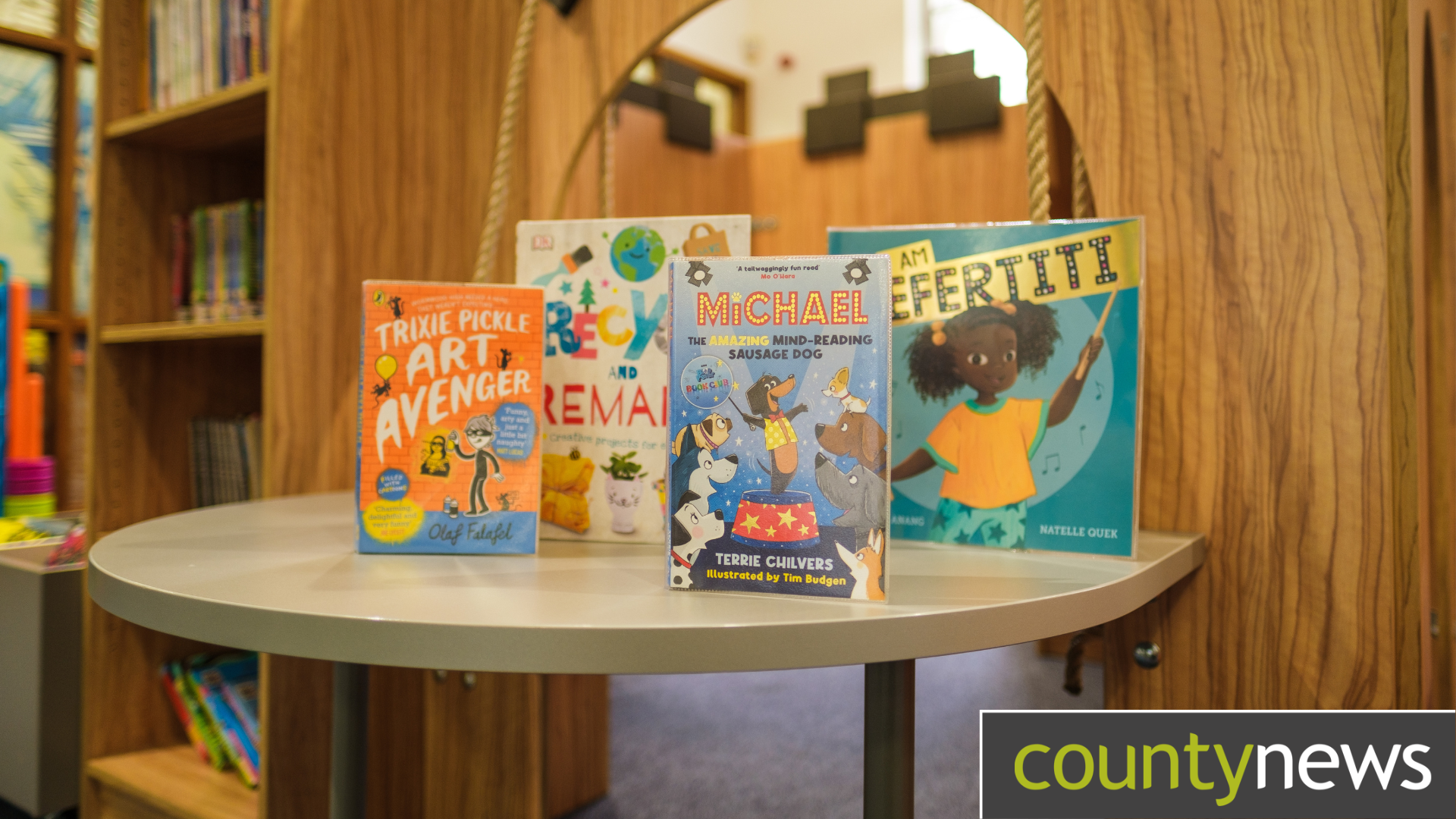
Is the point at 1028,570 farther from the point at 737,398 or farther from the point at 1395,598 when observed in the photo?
the point at 1395,598

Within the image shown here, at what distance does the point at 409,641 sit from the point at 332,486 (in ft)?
2.90

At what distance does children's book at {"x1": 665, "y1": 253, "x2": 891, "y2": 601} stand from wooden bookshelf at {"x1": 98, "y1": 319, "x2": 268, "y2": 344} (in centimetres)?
87

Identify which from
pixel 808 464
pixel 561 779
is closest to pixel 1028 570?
pixel 808 464

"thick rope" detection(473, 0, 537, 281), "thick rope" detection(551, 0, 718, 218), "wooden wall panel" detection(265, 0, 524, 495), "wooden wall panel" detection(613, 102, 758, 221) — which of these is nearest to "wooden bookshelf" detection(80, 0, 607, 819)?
"wooden wall panel" detection(265, 0, 524, 495)

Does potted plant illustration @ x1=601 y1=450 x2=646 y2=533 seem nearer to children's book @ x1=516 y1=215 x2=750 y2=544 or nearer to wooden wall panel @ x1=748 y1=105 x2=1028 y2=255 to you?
children's book @ x1=516 y1=215 x2=750 y2=544

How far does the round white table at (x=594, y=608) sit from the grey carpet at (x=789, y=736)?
0.99 m

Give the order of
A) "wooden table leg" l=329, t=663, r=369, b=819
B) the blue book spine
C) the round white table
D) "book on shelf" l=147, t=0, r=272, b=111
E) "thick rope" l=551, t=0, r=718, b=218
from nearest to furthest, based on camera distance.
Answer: the round white table → "wooden table leg" l=329, t=663, r=369, b=819 → "thick rope" l=551, t=0, r=718, b=218 → "book on shelf" l=147, t=0, r=272, b=111 → the blue book spine

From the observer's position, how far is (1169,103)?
0.94 meters

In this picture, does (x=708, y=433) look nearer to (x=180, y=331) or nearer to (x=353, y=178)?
(x=353, y=178)

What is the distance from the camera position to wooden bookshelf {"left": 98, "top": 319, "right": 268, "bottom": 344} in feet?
4.17

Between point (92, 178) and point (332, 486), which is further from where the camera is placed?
point (92, 178)

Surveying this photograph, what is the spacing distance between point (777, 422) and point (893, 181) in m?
2.53

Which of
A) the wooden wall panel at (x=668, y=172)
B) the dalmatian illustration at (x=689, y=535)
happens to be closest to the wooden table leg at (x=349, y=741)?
the dalmatian illustration at (x=689, y=535)

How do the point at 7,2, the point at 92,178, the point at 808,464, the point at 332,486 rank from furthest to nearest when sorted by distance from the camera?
the point at 7,2 → the point at 92,178 → the point at 332,486 → the point at 808,464
